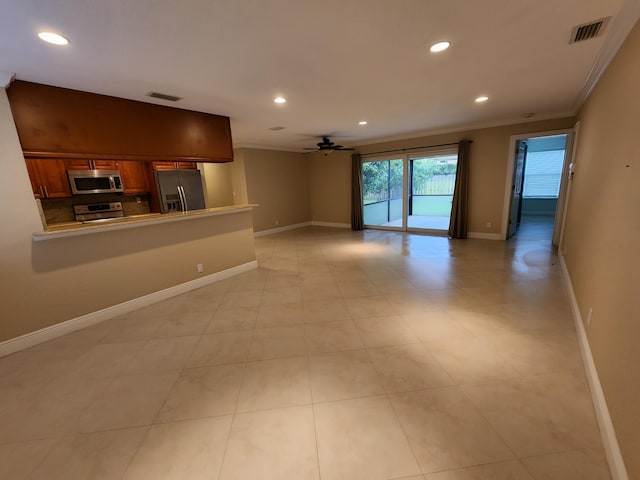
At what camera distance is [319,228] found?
8211 mm

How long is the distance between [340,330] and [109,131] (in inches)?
132

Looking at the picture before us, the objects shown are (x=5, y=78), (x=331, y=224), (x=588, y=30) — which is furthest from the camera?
(x=331, y=224)

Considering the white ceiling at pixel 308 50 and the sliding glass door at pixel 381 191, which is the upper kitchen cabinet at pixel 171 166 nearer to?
the white ceiling at pixel 308 50

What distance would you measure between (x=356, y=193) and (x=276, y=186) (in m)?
2.31

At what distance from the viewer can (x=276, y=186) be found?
7555 mm

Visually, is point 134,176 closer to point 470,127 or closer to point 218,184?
point 218,184

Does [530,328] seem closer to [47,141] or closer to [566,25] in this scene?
[566,25]

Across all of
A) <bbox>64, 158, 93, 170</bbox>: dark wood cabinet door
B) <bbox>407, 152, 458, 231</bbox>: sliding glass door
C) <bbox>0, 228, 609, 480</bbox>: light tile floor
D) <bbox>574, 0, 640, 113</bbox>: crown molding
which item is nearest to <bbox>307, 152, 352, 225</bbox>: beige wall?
<bbox>407, 152, 458, 231</bbox>: sliding glass door

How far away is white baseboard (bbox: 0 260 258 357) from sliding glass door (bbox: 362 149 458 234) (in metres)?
4.95

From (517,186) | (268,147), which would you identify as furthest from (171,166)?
(517,186)

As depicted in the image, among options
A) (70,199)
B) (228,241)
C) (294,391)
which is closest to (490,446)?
(294,391)

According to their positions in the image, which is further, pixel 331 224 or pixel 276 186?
pixel 331 224

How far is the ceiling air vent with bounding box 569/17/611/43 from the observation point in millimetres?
1897

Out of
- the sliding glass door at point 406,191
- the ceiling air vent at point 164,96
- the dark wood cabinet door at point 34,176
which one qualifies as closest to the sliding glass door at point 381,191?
the sliding glass door at point 406,191
